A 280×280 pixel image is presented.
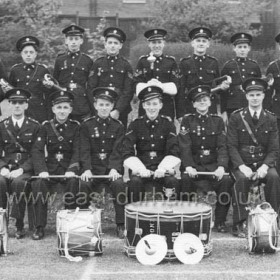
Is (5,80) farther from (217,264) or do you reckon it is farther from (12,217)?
(217,264)

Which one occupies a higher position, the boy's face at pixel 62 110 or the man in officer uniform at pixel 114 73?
the man in officer uniform at pixel 114 73

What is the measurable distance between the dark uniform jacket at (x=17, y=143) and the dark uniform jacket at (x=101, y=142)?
58cm

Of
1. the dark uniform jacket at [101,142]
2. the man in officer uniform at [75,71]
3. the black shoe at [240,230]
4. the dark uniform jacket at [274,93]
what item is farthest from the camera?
the man in officer uniform at [75,71]

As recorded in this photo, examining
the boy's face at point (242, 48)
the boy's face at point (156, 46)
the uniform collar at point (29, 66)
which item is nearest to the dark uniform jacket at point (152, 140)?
the boy's face at point (156, 46)

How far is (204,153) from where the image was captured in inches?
285

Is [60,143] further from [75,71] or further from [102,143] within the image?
[75,71]

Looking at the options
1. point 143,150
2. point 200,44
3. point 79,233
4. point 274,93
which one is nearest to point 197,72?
point 200,44

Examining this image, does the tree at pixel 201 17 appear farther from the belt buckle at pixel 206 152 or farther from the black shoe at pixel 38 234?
the black shoe at pixel 38 234

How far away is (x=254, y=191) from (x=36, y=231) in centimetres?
245

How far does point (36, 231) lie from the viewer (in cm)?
Answer: 680

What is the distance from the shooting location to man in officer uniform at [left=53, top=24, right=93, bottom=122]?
8078mm

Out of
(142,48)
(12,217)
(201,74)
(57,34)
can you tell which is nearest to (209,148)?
(201,74)

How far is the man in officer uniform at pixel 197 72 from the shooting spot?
798cm

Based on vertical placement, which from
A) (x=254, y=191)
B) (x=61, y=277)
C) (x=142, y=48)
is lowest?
(x=61, y=277)
